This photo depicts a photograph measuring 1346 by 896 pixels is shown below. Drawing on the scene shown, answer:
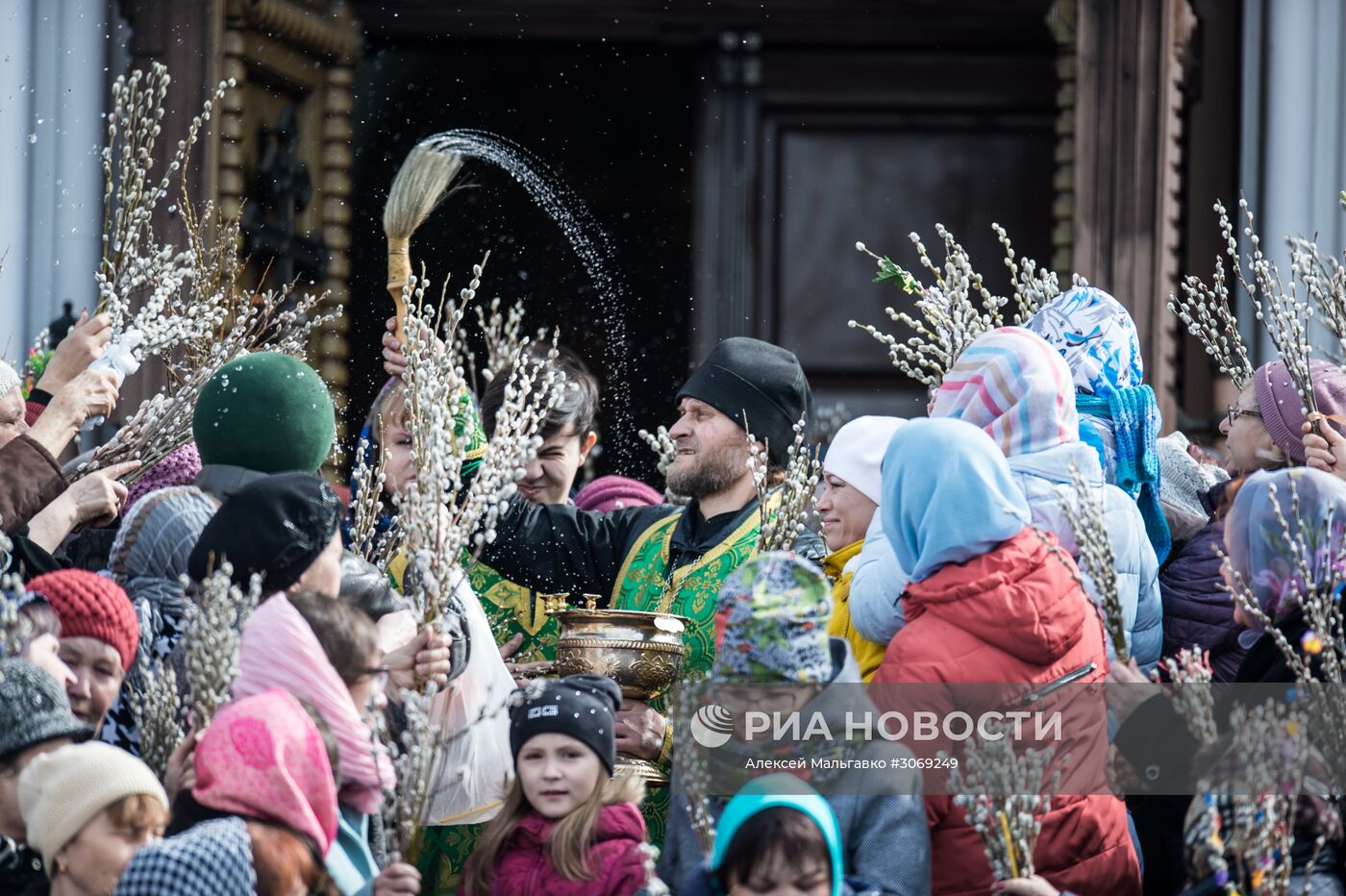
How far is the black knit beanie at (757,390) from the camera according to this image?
195 inches

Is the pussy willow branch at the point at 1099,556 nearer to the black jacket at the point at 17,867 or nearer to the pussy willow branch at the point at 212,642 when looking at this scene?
the pussy willow branch at the point at 212,642

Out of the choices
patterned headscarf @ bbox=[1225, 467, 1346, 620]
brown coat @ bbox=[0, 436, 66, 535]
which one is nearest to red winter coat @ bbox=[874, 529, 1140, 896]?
patterned headscarf @ bbox=[1225, 467, 1346, 620]

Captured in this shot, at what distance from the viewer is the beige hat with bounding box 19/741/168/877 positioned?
3.25m

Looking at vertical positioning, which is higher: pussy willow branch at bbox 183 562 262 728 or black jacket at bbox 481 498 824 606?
black jacket at bbox 481 498 824 606

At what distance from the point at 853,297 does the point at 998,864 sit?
5.12 meters

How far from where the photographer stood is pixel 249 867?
3.20 metres

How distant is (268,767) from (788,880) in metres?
0.83

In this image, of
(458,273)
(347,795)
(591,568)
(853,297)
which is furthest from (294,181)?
(347,795)

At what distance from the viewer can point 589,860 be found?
12.3 feet

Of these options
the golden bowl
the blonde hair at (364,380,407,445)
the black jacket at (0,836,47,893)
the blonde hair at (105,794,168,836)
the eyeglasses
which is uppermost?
the blonde hair at (364,380,407,445)

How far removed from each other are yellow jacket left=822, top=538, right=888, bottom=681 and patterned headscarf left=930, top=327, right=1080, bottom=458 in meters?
0.36

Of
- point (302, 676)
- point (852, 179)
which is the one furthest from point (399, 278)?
point (852, 179)

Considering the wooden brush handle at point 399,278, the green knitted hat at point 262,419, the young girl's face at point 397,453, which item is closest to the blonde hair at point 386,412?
the young girl's face at point 397,453

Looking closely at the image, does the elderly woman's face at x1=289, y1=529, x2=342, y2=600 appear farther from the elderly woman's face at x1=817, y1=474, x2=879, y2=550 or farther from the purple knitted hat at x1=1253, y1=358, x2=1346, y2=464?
the purple knitted hat at x1=1253, y1=358, x2=1346, y2=464
